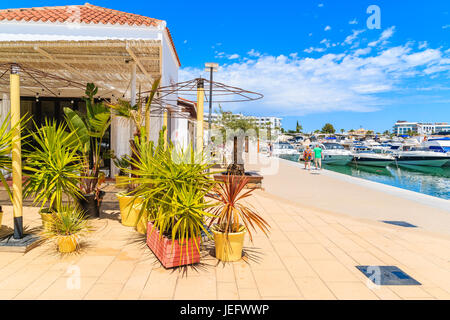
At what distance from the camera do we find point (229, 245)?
3707mm

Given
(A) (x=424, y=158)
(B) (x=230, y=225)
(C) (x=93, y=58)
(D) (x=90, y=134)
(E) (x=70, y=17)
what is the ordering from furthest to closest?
(A) (x=424, y=158) → (E) (x=70, y=17) → (C) (x=93, y=58) → (D) (x=90, y=134) → (B) (x=230, y=225)

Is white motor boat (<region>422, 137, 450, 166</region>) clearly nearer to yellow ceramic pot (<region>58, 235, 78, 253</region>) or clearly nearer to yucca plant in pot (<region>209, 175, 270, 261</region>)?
yucca plant in pot (<region>209, 175, 270, 261</region>)

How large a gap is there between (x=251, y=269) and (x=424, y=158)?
30551mm

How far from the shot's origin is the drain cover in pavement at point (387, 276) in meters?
3.28

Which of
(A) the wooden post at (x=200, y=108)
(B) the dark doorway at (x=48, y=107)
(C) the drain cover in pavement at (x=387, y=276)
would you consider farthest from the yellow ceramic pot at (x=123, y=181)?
(B) the dark doorway at (x=48, y=107)

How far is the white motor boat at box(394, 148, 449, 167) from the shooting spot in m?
26.7

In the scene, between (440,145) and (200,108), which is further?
(440,145)

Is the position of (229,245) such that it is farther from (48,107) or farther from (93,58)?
(48,107)

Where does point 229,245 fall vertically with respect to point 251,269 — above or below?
above

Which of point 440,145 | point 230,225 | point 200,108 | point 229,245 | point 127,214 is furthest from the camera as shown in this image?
point 440,145

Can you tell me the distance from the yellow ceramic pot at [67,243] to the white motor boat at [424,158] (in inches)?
1251

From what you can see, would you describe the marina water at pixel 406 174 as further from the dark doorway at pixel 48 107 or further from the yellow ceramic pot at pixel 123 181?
the dark doorway at pixel 48 107

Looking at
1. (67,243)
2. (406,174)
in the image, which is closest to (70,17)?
(67,243)

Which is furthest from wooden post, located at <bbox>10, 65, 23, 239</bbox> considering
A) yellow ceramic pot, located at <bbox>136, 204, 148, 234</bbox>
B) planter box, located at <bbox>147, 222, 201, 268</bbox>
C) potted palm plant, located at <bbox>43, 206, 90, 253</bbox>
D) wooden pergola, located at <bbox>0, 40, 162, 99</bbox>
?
planter box, located at <bbox>147, 222, 201, 268</bbox>
